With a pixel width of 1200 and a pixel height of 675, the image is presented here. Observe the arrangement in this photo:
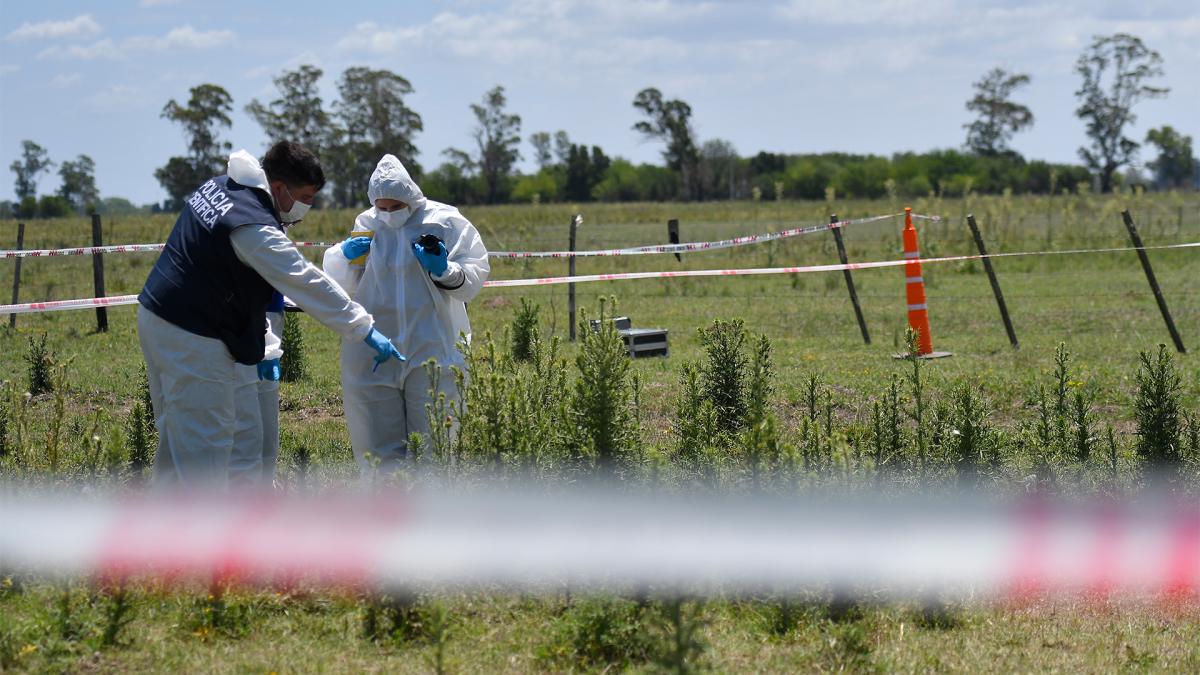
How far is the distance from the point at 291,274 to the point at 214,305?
0.32 metres

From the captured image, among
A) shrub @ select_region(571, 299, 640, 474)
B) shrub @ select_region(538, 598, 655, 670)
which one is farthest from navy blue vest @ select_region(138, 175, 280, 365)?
shrub @ select_region(538, 598, 655, 670)

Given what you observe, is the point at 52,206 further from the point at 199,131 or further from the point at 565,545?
the point at 565,545

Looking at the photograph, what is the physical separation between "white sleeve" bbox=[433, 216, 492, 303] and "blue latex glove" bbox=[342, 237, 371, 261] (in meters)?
0.38

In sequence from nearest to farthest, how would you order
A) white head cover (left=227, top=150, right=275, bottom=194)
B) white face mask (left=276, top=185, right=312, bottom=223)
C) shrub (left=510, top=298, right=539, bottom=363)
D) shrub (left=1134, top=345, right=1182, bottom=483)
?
1. white head cover (left=227, top=150, right=275, bottom=194)
2. white face mask (left=276, top=185, right=312, bottom=223)
3. shrub (left=1134, top=345, right=1182, bottom=483)
4. shrub (left=510, top=298, right=539, bottom=363)

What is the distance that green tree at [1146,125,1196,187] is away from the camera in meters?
101

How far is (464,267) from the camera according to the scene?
19.1ft

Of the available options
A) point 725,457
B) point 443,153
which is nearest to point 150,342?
point 725,457

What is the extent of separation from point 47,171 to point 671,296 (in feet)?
283

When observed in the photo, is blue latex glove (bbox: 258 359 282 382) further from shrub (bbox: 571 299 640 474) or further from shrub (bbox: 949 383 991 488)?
shrub (bbox: 949 383 991 488)

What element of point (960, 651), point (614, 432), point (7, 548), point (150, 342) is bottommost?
point (960, 651)

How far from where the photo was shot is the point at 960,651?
13.4 ft

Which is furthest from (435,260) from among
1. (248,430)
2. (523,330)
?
(523,330)

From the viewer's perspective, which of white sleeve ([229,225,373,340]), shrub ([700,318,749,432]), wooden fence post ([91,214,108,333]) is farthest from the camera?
wooden fence post ([91,214,108,333])

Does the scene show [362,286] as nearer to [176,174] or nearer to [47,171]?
[176,174]
